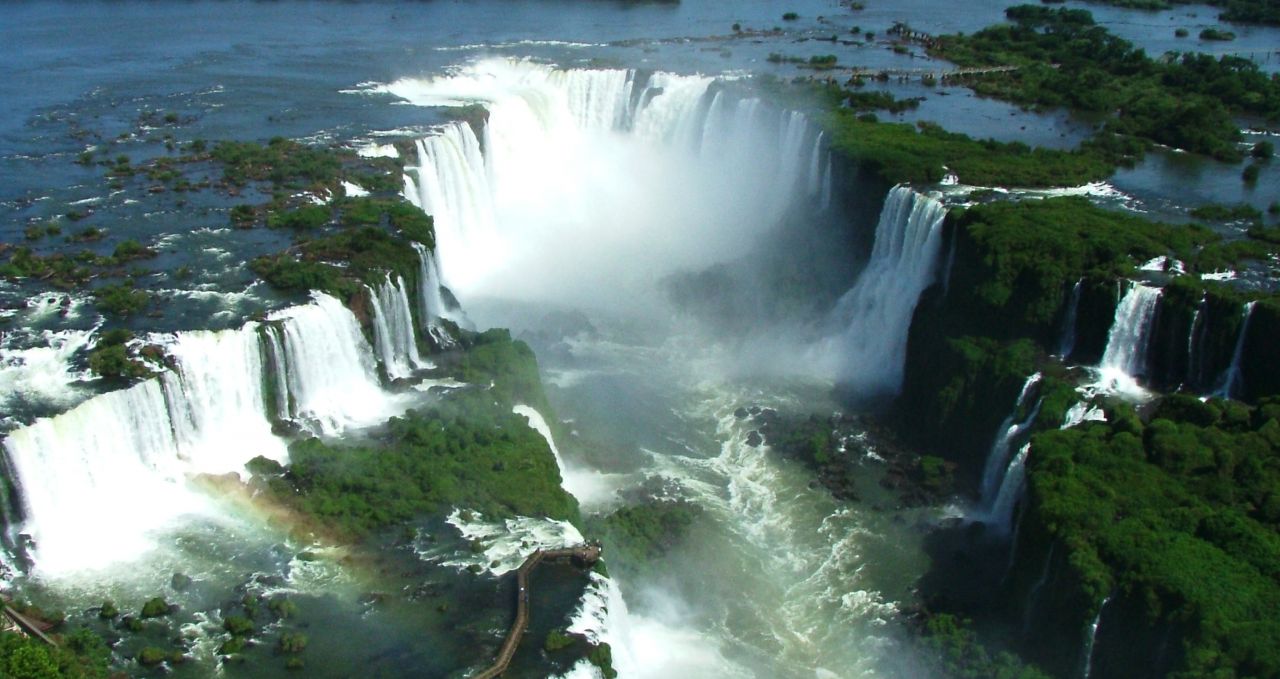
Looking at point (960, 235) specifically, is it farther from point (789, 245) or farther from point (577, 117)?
point (577, 117)

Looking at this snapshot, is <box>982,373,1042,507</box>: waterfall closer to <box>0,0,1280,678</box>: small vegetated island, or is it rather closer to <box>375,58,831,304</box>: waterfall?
<box>0,0,1280,678</box>: small vegetated island

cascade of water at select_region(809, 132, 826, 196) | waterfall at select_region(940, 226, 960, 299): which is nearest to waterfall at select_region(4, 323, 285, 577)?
waterfall at select_region(940, 226, 960, 299)

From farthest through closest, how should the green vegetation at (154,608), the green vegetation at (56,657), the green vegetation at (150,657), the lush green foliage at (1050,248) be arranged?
the lush green foliage at (1050,248) < the green vegetation at (154,608) < the green vegetation at (150,657) < the green vegetation at (56,657)

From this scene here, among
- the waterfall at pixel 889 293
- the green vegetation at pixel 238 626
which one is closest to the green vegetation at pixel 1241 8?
the waterfall at pixel 889 293

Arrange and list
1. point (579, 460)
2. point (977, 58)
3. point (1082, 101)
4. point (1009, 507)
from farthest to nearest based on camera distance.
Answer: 1. point (977, 58)
2. point (1082, 101)
3. point (579, 460)
4. point (1009, 507)

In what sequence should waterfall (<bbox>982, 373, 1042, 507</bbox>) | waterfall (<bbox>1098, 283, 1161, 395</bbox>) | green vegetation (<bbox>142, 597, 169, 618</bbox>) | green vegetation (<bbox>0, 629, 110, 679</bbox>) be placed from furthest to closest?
1. waterfall (<bbox>1098, 283, 1161, 395</bbox>)
2. waterfall (<bbox>982, 373, 1042, 507</bbox>)
3. green vegetation (<bbox>142, 597, 169, 618</bbox>)
4. green vegetation (<bbox>0, 629, 110, 679</bbox>)

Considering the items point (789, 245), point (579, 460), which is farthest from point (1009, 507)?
point (789, 245)

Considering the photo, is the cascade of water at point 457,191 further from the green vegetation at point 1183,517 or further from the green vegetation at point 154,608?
the green vegetation at point 1183,517
